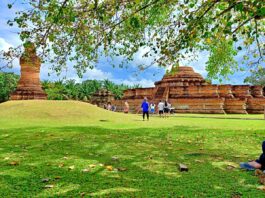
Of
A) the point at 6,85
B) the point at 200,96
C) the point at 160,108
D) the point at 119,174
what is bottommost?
the point at 119,174

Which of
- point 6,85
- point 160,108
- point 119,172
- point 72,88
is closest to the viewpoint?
point 119,172

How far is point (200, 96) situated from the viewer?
36031 mm

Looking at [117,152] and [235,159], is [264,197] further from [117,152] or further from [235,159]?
[117,152]

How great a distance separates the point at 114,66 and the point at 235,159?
5447mm

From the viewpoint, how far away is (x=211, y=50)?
1320 centimetres

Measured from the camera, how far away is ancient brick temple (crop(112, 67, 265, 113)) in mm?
34562

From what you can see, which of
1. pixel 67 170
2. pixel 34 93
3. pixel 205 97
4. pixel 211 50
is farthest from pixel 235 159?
pixel 205 97

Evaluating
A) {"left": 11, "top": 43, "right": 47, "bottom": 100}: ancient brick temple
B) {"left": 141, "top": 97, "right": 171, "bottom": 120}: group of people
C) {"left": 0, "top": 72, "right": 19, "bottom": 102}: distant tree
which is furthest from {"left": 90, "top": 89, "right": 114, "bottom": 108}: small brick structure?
{"left": 11, "top": 43, "right": 47, "bottom": 100}: ancient brick temple

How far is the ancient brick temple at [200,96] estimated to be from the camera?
3456 cm

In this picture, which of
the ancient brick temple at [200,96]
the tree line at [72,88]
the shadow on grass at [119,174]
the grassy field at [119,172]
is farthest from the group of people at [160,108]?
the tree line at [72,88]

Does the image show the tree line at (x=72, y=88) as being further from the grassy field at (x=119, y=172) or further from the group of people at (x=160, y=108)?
the grassy field at (x=119, y=172)

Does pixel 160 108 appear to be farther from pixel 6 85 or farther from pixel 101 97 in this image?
pixel 6 85

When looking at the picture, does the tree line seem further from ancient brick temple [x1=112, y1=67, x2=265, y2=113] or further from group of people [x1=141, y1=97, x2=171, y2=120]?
group of people [x1=141, y1=97, x2=171, y2=120]

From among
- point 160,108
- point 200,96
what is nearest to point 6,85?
point 200,96
